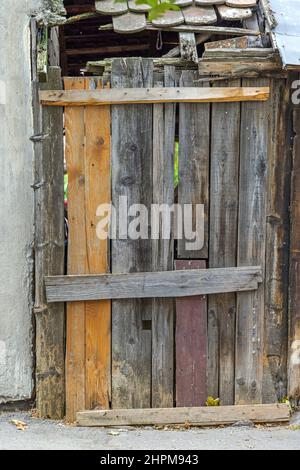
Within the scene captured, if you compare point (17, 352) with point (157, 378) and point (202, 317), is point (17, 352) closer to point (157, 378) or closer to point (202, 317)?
point (157, 378)

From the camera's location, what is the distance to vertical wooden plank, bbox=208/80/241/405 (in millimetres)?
4656

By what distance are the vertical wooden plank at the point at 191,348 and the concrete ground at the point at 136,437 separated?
27 cm

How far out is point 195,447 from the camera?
437 centimetres

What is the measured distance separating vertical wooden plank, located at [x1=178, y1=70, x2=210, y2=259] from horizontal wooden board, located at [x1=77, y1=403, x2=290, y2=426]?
1.18m

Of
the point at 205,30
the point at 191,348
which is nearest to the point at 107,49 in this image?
the point at 205,30

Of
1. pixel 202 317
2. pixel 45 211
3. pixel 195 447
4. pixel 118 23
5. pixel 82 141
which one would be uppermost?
pixel 118 23

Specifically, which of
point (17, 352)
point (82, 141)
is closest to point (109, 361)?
point (17, 352)

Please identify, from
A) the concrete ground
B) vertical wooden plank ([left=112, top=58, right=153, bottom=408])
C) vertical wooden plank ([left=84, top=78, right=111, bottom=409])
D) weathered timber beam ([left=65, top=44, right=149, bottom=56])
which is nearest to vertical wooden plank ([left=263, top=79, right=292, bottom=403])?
the concrete ground

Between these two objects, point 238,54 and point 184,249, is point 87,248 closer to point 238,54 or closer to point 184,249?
point 184,249

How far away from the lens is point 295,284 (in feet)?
15.9

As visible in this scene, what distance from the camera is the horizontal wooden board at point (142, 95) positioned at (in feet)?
14.9

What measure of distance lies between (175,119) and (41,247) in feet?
4.44

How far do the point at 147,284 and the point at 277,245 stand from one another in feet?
3.36

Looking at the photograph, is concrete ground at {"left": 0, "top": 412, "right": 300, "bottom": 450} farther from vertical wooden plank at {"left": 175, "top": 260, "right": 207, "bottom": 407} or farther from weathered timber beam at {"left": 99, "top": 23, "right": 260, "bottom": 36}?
weathered timber beam at {"left": 99, "top": 23, "right": 260, "bottom": 36}
